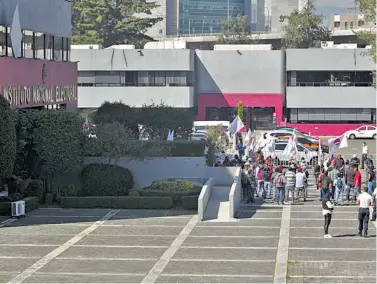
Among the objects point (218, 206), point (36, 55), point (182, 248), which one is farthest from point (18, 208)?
point (36, 55)

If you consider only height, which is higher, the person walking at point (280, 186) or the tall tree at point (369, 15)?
the tall tree at point (369, 15)

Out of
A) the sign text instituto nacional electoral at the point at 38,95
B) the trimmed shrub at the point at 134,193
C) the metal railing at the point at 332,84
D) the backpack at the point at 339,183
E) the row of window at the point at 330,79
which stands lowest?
the trimmed shrub at the point at 134,193

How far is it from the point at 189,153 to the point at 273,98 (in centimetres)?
4075

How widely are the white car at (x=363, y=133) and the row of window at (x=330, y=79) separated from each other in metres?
5.23

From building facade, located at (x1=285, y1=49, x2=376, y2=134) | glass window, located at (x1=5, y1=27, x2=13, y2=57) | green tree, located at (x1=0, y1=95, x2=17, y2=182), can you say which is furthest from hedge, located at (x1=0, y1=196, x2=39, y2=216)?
building facade, located at (x1=285, y1=49, x2=376, y2=134)

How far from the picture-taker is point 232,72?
264ft

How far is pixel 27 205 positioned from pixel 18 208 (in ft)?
4.12

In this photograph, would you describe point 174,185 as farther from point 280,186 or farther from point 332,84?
point 332,84

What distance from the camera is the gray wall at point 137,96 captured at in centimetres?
7825

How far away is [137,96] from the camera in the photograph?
78.8 meters

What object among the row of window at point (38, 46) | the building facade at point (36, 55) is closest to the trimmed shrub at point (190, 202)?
the building facade at point (36, 55)

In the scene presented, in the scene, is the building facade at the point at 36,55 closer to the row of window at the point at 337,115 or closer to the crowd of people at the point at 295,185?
the crowd of people at the point at 295,185

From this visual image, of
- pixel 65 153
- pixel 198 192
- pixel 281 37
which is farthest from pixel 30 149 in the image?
pixel 281 37

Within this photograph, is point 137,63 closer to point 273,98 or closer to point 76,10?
point 273,98
